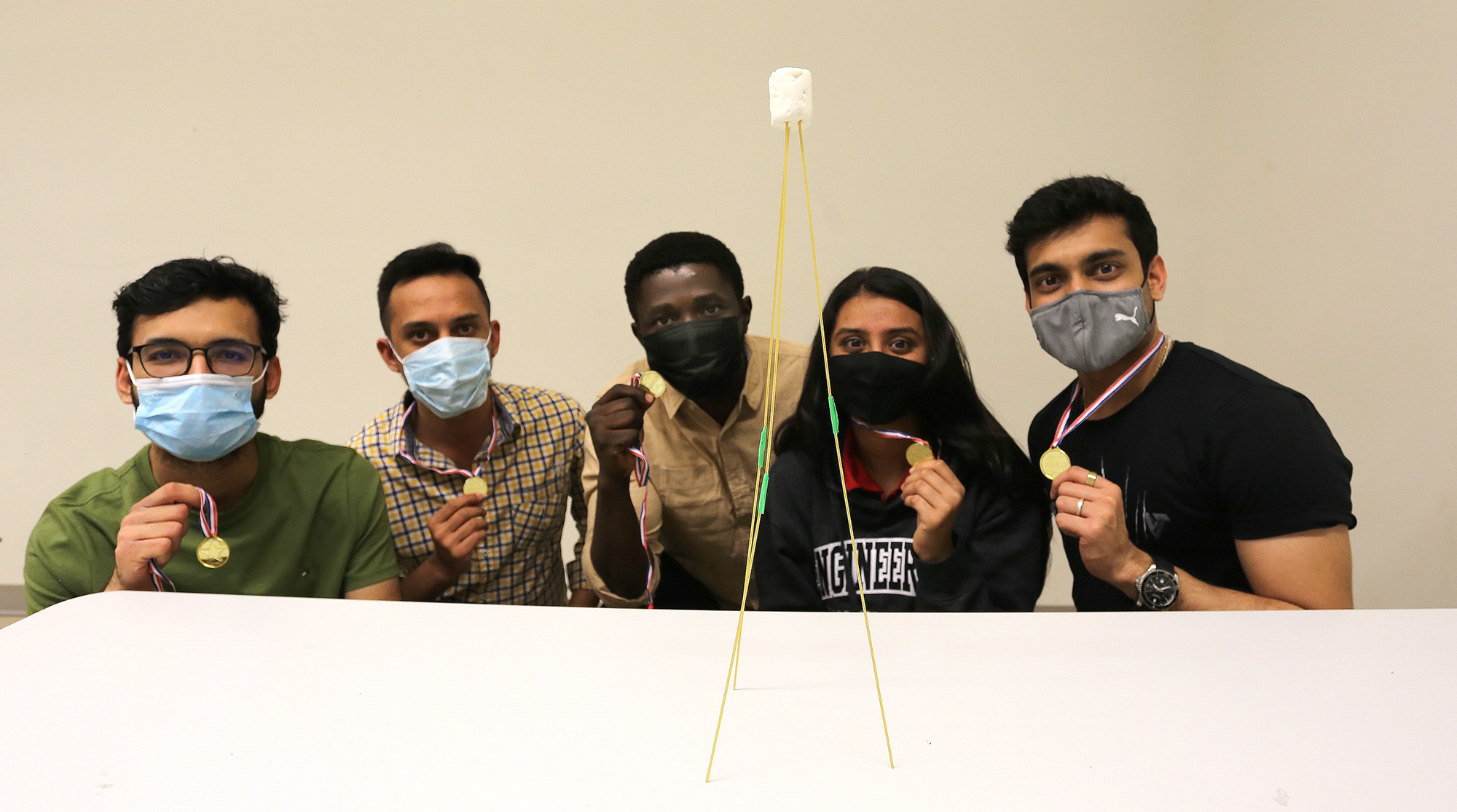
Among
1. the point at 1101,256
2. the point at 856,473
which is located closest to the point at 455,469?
the point at 856,473

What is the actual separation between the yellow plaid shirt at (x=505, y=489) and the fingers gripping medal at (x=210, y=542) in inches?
18.0

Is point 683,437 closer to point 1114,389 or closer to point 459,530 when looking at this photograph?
point 459,530

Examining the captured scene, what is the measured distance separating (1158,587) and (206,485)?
166 cm

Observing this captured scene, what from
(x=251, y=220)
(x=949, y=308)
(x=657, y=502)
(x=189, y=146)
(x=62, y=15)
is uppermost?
(x=62, y=15)

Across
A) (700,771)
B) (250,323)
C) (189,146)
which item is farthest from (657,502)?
(189,146)

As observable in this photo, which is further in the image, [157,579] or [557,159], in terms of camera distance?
[557,159]

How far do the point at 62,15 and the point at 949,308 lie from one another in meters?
3.23

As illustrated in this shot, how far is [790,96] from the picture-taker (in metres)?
0.96

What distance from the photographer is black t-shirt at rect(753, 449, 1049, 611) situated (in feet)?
5.37

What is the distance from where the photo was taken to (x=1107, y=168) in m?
3.07

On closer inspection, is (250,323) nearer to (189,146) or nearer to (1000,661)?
(1000,661)

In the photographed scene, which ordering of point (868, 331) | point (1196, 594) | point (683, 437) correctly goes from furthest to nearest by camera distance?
point (683, 437) → point (868, 331) → point (1196, 594)

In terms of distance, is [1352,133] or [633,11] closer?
[1352,133]

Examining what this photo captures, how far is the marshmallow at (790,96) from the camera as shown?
952 mm
